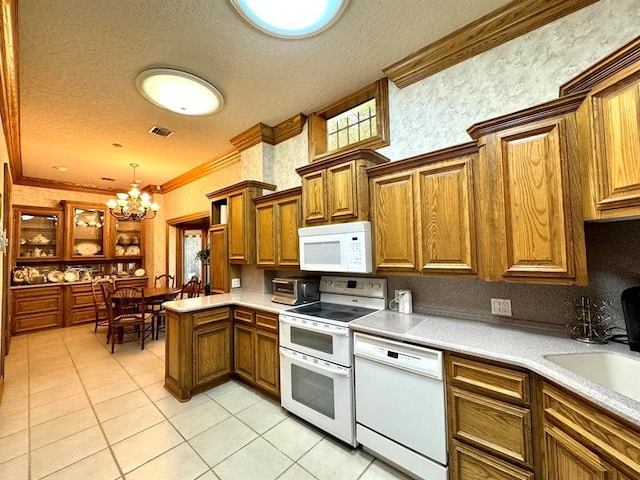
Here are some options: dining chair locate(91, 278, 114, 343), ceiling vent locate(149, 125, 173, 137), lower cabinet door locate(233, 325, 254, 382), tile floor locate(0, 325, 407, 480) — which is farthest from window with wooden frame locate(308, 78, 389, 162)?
dining chair locate(91, 278, 114, 343)

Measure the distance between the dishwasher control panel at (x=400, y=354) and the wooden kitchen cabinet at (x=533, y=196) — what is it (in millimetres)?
612

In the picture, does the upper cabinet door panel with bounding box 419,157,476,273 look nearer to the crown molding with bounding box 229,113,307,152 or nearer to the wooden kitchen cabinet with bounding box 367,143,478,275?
the wooden kitchen cabinet with bounding box 367,143,478,275

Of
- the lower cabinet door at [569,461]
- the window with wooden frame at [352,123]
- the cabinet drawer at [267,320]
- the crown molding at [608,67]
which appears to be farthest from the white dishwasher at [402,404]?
the window with wooden frame at [352,123]

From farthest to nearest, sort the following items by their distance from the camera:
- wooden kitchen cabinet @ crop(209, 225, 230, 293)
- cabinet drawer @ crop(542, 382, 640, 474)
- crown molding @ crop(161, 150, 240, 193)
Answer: crown molding @ crop(161, 150, 240, 193), wooden kitchen cabinet @ crop(209, 225, 230, 293), cabinet drawer @ crop(542, 382, 640, 474)

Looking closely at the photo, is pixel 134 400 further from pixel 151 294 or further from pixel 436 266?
pixel 436 266

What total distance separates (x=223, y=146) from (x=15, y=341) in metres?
4.67

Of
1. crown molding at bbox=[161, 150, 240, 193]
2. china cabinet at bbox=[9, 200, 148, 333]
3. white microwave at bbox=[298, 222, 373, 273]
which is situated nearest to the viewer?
white microwave at bbox=[298, 222, 373, 273]

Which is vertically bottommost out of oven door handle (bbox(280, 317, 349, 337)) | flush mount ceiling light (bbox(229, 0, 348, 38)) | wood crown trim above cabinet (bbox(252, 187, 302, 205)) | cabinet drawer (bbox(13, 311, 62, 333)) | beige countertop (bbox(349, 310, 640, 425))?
cabinet drawer (bbox(13, 311, 62, 333))

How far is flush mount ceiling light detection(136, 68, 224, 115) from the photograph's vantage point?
236 centimetres

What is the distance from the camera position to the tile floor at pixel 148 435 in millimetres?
1741

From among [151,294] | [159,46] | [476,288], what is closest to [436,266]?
[476,288]

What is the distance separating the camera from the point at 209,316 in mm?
2719

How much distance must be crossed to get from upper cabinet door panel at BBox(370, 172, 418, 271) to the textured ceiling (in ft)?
3.53

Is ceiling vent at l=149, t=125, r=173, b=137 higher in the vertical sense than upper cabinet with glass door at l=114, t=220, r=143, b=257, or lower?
higher
